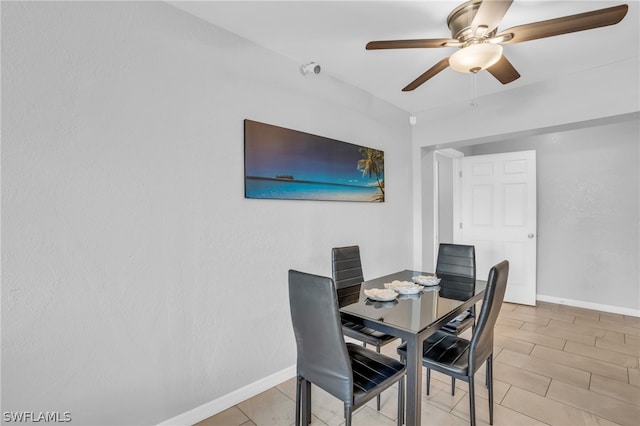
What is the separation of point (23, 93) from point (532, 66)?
3.36 m

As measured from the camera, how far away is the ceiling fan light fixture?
1635 millimetres

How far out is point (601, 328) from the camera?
10.7 feet

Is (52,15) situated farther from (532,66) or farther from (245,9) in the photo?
(532,66)

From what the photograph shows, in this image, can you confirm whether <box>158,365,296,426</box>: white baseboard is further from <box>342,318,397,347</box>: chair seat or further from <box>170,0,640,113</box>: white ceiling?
<box>170,0,640,113</box>: white ceiling

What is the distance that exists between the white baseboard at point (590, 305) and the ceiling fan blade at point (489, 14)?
390cm

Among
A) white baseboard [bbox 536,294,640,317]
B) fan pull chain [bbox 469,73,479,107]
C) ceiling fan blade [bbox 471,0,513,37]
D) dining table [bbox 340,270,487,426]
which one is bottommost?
white baseboard [bbox 536,294,640,317]

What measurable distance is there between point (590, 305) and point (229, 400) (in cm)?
433

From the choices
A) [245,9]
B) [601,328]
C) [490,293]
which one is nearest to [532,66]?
[490,293]

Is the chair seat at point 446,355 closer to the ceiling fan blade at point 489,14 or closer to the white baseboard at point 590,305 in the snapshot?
the ceiling fan blade at point 489,14

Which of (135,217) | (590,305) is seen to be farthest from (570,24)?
(590,305)

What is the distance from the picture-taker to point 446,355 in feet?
5.91

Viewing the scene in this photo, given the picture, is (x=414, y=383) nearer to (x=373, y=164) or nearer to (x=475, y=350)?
(x=475, y=350)

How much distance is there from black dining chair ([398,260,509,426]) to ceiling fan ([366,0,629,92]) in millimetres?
1110

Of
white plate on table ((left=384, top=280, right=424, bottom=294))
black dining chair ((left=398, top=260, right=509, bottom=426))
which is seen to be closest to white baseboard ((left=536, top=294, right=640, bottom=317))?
black dining chair ((left=398, top=260, right=509, bottom=426))
